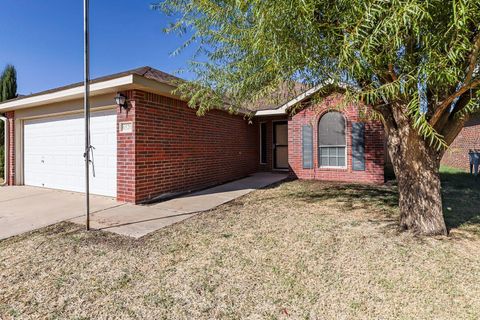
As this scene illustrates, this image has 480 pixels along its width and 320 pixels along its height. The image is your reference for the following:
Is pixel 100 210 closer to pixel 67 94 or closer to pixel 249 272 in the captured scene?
pixel 67 94

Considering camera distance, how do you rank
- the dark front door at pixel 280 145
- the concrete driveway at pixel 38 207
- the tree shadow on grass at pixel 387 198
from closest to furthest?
the concrete driveway at pixel 38 207 → the tree shadow on grass at pixel 387 198 → the dark front door at pixel 280 145

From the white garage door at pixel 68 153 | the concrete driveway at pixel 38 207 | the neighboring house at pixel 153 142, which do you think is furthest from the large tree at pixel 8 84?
the concrete driveway at pixel 38 207

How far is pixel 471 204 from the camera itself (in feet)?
18.1

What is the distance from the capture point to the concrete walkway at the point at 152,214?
4.20 metres

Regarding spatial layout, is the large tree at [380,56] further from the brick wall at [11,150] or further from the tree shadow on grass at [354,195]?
the brick wall at [11,150]

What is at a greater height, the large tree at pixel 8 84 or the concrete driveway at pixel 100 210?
the large tree at pixel 8 84

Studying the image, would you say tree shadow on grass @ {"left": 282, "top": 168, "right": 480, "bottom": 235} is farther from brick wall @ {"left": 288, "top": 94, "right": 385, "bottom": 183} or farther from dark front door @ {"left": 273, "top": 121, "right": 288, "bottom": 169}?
dark front door @ {"left": 273, "top": 121, "right": 288, "bottom": 169}

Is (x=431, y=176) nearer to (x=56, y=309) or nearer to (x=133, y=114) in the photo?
(x=56, y=309)

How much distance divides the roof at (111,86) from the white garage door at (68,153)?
624mm

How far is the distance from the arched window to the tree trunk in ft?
16.5

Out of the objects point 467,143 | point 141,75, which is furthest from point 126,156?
point 467,143

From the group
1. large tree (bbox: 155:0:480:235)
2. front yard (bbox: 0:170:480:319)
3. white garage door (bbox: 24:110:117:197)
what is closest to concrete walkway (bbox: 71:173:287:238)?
front yard (bbox: 0:170:480:319)

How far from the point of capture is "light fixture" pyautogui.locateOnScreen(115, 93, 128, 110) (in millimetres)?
5613

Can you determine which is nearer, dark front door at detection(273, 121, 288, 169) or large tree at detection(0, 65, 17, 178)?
large tree at detection(0, 65, 17, 178)
